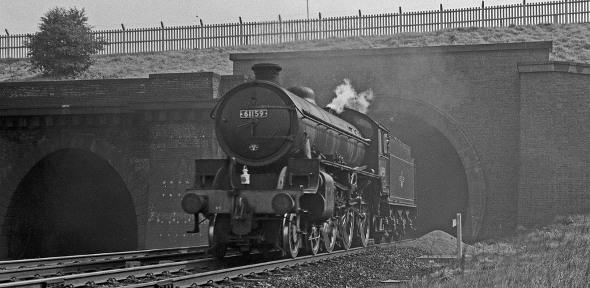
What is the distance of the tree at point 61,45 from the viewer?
36438 millimetres

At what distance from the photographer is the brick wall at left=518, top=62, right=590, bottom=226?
Answer: 80.4 feet

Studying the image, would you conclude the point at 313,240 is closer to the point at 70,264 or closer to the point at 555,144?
the point at 70,264

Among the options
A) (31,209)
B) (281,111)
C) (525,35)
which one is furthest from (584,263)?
(525,35)

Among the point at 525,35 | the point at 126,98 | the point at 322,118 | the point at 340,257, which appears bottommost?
the point at 340,257

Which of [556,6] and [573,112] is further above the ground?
[556,6]

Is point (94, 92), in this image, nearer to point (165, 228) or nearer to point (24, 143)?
point (24, 143)

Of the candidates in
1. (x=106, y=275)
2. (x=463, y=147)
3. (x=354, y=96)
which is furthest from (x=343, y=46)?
(x=106, y=275)

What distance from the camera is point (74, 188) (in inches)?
1076

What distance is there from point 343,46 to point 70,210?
55.6 feet

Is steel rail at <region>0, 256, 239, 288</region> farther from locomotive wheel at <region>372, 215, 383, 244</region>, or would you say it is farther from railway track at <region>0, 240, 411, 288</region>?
locomotive wheel at <region>372, 215, 383, 244</region>

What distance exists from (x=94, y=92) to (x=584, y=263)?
1741 cm

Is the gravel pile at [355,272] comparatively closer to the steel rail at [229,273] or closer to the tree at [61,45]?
the steel rail at [229,273]

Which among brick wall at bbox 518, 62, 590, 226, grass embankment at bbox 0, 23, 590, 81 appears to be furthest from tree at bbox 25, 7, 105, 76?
brick wall at bbox 518, 62, 590, 226

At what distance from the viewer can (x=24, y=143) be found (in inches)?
990
